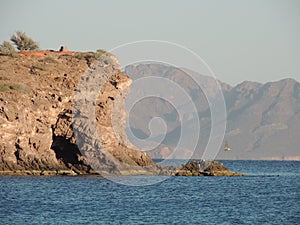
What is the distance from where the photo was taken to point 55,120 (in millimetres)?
81812

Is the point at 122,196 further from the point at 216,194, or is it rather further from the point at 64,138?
the point at 64,138

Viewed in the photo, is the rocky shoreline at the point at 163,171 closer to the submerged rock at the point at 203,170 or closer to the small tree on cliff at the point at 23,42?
the submerged rock at the point at 203,170

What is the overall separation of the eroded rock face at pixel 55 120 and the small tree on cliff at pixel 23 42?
579 inches

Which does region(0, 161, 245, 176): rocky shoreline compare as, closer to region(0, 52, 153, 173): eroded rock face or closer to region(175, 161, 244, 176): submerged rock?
region(175, 161, 244, 176): submerged rock

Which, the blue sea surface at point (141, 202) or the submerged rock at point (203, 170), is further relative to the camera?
the submerged rock at point (203, 170)

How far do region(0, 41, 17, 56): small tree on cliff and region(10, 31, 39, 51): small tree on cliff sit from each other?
6336 millimetres

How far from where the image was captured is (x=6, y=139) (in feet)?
250

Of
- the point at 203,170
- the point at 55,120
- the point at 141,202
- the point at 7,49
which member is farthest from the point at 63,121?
the point at 141,202

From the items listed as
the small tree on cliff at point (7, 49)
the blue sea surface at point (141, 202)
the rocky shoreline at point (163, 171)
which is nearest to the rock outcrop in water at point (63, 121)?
the rocky shoreline at point (163, 171)

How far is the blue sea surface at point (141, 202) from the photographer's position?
45.2 m

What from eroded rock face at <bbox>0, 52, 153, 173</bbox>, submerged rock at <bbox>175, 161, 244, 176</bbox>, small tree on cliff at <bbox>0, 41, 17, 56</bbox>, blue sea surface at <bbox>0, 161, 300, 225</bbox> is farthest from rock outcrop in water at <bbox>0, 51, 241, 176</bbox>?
blue sea surface at <bbox>0, 161, 300, 225</bbox>

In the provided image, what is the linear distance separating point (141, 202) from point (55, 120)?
29026 millimetres

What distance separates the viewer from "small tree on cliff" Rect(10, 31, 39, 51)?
104438mm

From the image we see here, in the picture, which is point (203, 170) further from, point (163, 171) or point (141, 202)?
point (141, 202)
